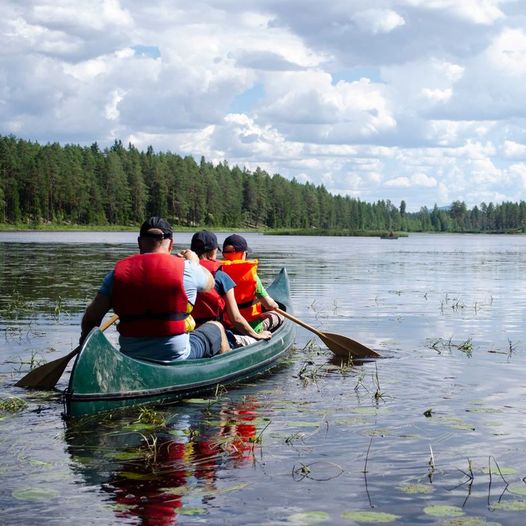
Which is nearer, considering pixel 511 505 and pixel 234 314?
pixel 511 505

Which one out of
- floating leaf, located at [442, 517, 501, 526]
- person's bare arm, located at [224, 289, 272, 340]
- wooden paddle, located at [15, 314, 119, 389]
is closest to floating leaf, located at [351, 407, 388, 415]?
person's bare arm, located at [224, 289, 272, 340]

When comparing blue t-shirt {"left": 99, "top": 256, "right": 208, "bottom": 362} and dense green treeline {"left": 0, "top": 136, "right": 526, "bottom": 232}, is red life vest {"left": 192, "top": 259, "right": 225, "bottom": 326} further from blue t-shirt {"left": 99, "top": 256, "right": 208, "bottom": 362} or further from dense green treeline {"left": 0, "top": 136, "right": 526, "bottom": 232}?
dense green treeline {"left": 0, "top": 136, "right": 526, "bottom": 232}

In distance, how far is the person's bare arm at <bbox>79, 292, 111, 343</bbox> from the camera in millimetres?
8508

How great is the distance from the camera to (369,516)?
18.7ft

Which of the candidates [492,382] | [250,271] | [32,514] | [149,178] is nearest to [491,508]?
[32,514]

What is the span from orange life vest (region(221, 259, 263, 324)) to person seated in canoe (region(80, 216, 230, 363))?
2.25 meters

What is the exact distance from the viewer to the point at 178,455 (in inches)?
284

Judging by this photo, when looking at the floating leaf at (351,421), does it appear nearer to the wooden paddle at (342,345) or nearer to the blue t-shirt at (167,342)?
the blue t-shirt at (167,342)

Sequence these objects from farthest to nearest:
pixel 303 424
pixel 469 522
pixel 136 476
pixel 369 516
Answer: pixel 303 424, pixel 136 476, pixel 369 516, pixel 469 522

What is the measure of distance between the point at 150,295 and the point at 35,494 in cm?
294

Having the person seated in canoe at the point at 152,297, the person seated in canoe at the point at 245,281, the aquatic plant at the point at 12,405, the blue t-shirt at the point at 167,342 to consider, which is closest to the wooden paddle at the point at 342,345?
the person seated in canoe at the point at 245,281

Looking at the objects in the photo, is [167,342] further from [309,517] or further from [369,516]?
[369,516]

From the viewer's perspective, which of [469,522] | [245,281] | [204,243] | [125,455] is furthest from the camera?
[245,281]

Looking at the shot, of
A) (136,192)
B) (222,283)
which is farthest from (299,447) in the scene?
(136,192)
